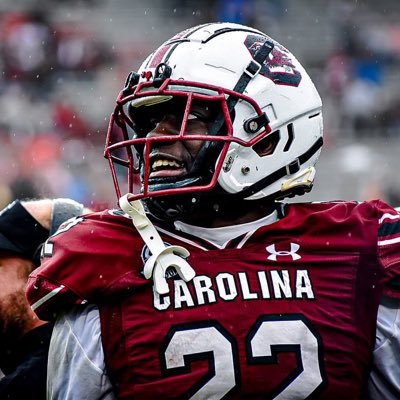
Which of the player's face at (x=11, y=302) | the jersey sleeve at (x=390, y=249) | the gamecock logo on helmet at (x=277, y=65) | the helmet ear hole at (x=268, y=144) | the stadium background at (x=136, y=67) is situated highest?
the gamecock logo on helmet at (x=277, y=65)

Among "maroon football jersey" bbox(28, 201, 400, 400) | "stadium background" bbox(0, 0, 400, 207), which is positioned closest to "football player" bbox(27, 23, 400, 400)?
"maroon football jersey" bbox(28, 201, 400, 400)

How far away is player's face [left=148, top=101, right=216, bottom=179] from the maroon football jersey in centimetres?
17

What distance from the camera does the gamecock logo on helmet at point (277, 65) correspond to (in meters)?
2.12

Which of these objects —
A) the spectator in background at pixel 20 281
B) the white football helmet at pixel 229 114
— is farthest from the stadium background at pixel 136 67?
the white football helmet at pixel 229 114

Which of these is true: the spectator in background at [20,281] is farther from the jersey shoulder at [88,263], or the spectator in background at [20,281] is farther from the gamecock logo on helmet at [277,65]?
the gamecock logo on helmet at [277,65]

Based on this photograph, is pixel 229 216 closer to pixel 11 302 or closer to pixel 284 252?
pixel 284 252

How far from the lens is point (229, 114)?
2.01 meters

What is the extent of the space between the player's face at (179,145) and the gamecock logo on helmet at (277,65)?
18 centimetres

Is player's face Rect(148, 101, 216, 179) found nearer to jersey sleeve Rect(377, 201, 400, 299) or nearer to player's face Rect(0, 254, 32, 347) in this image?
jersey sleeve Rect(377, 201, 400, 299)

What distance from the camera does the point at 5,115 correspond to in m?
8.30

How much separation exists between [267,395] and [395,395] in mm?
298

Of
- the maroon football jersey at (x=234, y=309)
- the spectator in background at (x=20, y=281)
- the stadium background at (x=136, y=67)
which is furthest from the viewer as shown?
the stadium background at (x=136, y=67)

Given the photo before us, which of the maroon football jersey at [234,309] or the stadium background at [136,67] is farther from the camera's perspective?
the stadium background at [136,67]

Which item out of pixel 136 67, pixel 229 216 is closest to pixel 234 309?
pixel 229 216
